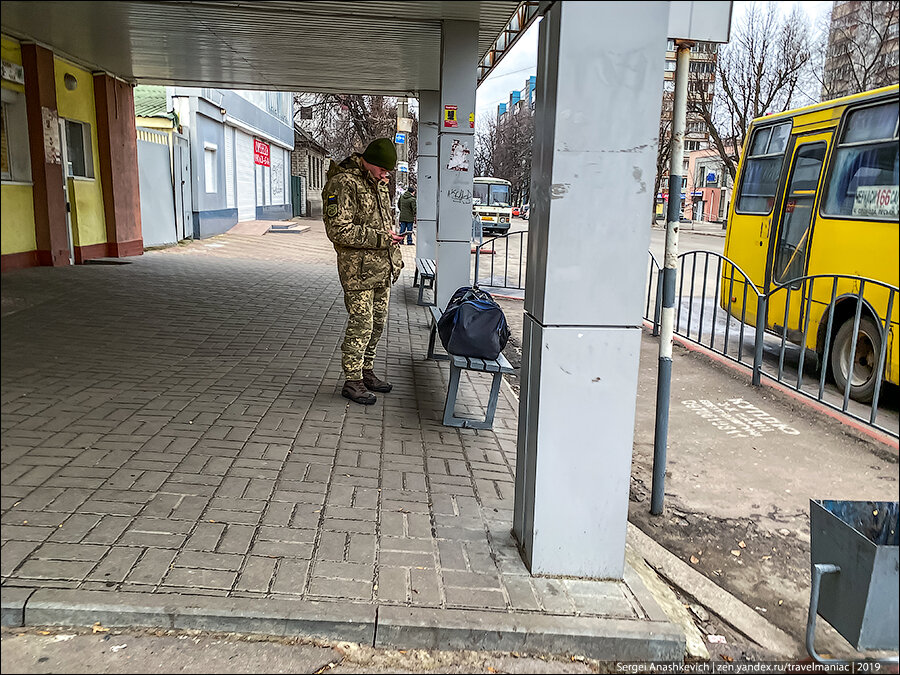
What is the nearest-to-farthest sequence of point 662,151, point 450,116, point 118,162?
point 450,116 → point 118,162 → point 662,151

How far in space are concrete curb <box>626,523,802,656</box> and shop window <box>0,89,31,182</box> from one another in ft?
36.4

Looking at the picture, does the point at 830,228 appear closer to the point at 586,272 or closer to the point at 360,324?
the point at 360,324

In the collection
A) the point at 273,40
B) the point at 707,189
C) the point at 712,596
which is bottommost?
the point at 712,596

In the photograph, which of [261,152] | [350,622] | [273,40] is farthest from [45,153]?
[261,152]

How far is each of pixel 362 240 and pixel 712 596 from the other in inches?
131

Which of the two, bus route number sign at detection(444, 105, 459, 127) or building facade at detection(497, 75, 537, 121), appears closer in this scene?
building facade at detection(497, 75, 537, 121)

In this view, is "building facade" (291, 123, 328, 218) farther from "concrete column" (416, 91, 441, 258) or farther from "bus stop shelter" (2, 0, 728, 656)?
"bus stop shelter" (2, 0, 728, 656)

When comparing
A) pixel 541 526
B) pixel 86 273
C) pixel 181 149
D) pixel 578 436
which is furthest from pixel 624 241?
pixel 181 149

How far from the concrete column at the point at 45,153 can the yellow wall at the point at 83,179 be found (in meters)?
0.63

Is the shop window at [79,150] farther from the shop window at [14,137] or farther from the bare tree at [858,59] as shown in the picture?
the bare tree at [858,59]

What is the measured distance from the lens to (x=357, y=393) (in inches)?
223

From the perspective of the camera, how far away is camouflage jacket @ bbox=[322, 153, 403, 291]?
5195 millimetres

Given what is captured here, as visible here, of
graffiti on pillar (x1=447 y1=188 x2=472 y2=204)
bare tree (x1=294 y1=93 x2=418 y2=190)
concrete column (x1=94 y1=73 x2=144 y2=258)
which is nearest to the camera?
graffiti on pillar (x1=447 y1=188 x2=472 y2=204)

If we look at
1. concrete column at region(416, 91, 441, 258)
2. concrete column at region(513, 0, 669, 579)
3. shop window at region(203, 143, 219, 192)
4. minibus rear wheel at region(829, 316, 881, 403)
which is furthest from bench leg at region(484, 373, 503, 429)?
shop window at region(203, 143, 219, 192)
